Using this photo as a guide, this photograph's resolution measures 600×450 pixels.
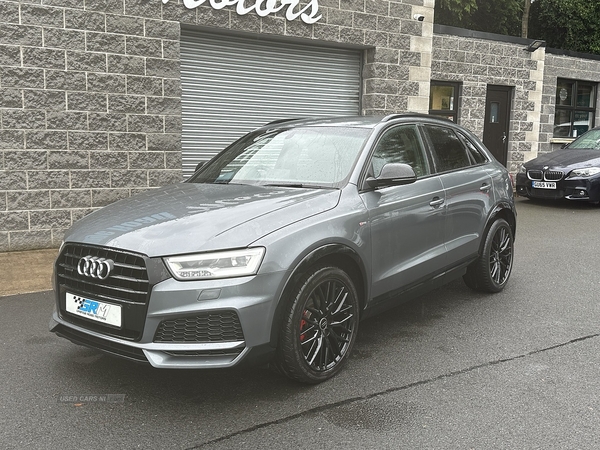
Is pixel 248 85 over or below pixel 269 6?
below

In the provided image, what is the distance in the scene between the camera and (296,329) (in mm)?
3406

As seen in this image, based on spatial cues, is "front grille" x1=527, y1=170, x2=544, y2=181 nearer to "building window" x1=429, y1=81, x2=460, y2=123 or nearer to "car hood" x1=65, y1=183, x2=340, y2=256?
"building window" x1=429, y1=81, x2=460, y2=123

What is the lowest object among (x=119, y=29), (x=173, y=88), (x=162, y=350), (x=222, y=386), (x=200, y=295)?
(x=222, y=386)

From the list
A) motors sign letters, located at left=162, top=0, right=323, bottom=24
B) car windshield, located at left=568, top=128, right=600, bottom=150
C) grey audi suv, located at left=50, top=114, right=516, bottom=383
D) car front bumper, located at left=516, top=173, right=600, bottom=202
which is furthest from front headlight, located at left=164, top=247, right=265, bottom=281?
car windshield, located at left=568, top=128, right=600, bottom=150

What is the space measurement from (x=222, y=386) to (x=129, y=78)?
234 inches

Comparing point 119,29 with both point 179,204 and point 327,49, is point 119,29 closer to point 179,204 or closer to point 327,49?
point 327,49

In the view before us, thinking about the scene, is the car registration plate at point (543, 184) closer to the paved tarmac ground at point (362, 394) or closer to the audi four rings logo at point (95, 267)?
the paved tarmac ground at point (362, 394)

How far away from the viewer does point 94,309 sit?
3375 millimetres

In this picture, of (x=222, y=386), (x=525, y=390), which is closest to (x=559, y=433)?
(x=525, y=390)

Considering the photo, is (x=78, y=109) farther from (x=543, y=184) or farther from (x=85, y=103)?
(x=543, y=184)

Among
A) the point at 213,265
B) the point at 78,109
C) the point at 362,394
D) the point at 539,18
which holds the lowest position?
the point at 362,394

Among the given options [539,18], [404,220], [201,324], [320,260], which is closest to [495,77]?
[404,220]

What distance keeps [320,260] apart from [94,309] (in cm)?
134

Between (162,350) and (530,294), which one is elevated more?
(162,350)
